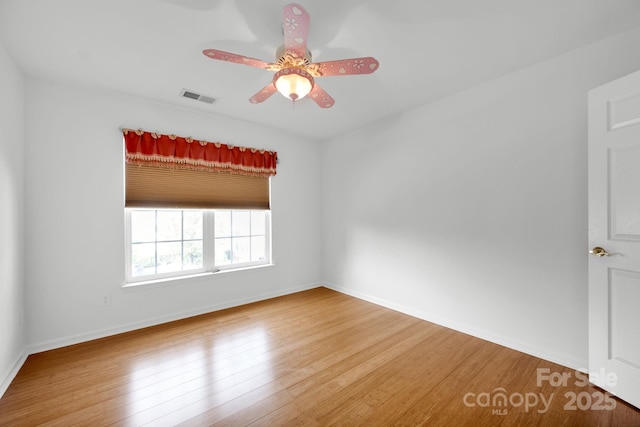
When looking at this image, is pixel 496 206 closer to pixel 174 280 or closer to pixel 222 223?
pixel 222 223

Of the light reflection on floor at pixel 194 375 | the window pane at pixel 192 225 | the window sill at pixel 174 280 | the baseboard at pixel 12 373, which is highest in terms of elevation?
the window pane at pixel 192 225

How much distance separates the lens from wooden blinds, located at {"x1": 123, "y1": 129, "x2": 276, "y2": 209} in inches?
115

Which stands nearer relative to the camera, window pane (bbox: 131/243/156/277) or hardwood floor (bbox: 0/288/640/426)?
hardwood floor (bbox: 0/288/640/426)

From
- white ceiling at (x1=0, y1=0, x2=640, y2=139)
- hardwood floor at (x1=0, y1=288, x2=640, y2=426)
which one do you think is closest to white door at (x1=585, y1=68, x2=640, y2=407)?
hardwood floor at (x1=0, y1=288, x2=640, y2=426)

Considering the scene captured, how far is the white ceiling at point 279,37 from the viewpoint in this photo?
1688 millimetres

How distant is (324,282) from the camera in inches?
181

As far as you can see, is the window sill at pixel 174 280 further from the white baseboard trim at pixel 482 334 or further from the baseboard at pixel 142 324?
the white baseboard trim at pixel 482 334

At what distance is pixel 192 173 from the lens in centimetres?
327

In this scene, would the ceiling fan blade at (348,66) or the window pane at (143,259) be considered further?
the window pane at (143,259)

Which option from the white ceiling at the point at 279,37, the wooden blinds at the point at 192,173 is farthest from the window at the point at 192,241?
the white ceiling at the point at 279,37

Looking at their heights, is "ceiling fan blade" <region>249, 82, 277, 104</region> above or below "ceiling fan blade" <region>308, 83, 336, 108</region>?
above

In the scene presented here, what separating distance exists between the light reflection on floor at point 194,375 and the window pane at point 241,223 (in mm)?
1485

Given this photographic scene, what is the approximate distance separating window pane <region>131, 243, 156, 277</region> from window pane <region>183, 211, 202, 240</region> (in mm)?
391

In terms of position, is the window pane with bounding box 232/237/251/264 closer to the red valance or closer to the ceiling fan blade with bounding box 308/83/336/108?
the red valance
